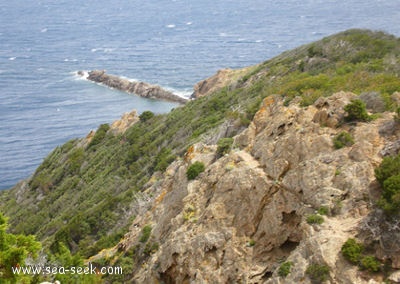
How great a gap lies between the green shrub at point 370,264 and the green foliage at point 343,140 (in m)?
5.31

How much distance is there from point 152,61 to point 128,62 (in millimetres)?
6683

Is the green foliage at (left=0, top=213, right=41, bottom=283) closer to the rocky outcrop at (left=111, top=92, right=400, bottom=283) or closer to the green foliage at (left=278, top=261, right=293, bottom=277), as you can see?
the rocky outcrop at (left=111, top=92, right=400, bottom=283)

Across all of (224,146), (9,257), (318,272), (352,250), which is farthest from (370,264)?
(9,257)

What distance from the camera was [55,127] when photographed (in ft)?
270

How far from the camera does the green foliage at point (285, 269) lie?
15.0m

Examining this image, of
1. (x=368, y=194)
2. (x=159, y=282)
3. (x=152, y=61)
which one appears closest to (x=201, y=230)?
(x=159, y=282)

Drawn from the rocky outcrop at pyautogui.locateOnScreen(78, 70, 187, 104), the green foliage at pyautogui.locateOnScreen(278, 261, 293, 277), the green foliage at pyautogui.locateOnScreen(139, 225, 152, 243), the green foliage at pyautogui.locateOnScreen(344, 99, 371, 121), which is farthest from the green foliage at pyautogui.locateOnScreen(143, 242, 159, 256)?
the rocky outcrop at pyautogui.locateOnScreen(78, 70, 187, 104)

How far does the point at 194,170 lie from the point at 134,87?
76998 millimetres

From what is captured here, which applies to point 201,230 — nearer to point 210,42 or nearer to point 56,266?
point 56,266

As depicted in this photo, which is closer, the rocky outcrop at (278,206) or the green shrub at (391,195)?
the green shrub at (391,195)

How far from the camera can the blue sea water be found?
84.1 m

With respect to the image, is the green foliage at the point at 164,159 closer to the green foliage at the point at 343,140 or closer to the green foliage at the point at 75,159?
the green foliage at the point at 75,159

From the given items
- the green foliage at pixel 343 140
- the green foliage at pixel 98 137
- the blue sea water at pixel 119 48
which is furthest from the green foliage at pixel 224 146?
the blue sea water at pixel 119 48

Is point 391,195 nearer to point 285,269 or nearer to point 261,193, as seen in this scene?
point 285,269
